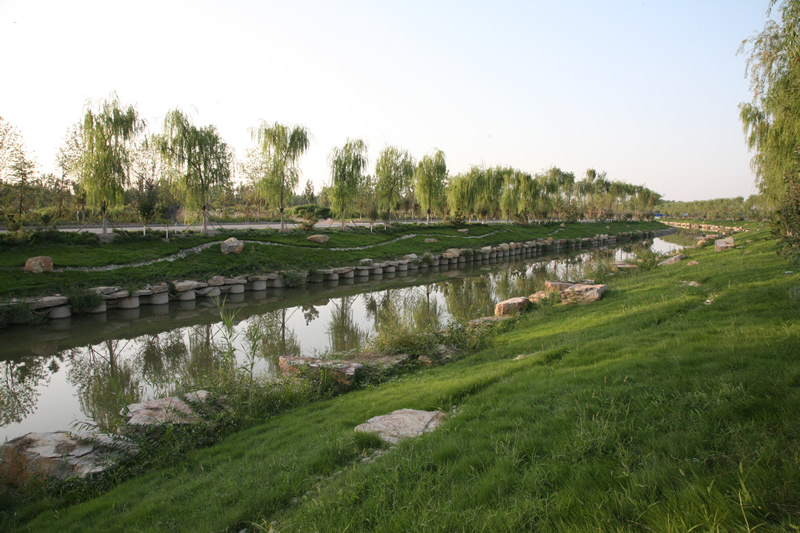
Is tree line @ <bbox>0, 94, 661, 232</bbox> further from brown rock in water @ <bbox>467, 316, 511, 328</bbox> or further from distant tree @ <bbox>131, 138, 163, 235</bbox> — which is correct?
brown rock in water @ <bbox>467, 316, 511, 328</bbox>

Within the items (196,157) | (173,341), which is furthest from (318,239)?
(173,341)

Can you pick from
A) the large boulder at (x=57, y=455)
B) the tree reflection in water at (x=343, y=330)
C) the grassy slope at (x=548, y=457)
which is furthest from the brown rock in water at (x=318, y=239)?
the large boulder at (x=57, y=455)

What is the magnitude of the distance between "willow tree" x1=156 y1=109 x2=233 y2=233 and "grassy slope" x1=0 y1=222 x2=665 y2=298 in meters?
3.16

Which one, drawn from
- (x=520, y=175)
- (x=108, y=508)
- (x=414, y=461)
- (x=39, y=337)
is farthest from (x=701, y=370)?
(x=520, y=175)

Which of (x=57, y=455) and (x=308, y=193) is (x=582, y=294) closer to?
(x=57, y=455)

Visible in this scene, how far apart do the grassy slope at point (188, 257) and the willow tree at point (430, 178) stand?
832cm

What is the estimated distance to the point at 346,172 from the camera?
33219mm

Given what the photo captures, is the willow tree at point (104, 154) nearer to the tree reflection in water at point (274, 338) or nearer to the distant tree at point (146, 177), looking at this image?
the distant tree at point (146, 177)

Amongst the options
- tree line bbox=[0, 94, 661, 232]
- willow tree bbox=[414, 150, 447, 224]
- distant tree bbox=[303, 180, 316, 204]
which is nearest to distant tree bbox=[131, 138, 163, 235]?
tree line bbox=[0, 94, 661, 232]

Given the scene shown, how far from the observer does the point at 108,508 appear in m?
3.73

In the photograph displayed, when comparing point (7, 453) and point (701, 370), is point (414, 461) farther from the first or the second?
point (7, 453)

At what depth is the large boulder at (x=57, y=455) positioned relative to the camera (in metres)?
4.22

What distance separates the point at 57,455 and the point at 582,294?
11482 mm

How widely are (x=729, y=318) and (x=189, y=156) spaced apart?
2555cm
